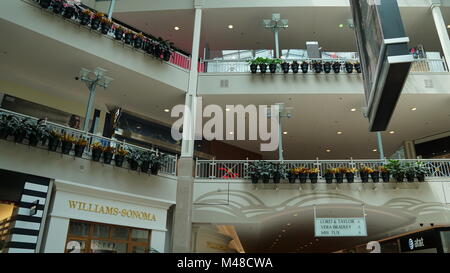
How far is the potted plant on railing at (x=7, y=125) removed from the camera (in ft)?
32.7

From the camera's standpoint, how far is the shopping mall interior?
36.4ft

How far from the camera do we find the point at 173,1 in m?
17.0

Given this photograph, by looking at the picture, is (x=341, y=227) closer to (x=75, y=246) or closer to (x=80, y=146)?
(x=75, y=246)

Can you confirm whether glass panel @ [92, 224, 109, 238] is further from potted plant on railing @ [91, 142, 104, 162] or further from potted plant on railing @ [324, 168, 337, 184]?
potted plant on railing @ [324, 168, 337, 184]

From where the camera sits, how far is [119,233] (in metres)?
11.9

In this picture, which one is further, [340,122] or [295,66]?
[340,122]

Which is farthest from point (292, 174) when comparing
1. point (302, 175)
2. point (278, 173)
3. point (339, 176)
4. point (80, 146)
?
point (80, 146)

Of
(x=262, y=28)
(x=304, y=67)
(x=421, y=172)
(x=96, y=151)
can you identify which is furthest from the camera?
(x=262, y=28)

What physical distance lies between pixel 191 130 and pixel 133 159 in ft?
8.38

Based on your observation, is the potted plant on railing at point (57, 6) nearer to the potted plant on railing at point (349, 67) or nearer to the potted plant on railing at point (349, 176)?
the potted plant on railing at point (349, 67)

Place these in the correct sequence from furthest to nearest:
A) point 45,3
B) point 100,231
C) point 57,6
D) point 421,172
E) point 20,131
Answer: point 421,172 < point 57,6 < point 45,3 < point 100,231 < point 20,131
